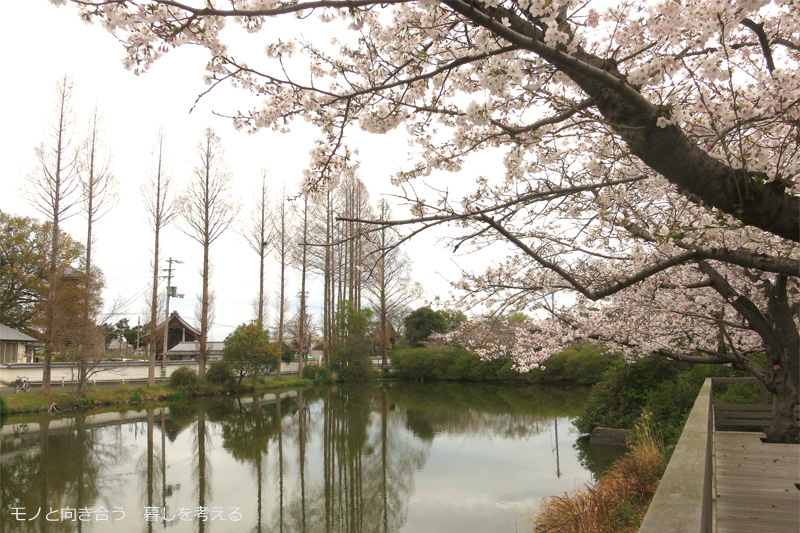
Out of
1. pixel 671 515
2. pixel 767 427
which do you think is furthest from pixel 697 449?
pixel 767 427

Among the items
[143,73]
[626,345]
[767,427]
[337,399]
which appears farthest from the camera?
[337,399]

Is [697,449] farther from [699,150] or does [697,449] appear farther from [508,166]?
[508,166]

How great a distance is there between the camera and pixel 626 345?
6418 mm

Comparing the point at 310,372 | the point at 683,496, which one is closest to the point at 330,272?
the point at 310,372

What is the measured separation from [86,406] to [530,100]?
1671 centimetres

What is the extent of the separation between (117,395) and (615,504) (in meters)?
15.8

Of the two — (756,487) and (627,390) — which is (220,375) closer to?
(627,390)

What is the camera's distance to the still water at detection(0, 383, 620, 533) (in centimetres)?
639

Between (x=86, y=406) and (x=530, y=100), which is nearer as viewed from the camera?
(x=530, y=100)

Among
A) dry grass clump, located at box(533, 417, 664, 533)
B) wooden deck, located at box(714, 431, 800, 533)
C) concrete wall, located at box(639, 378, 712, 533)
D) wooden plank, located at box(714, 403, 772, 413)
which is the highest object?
concrete wall, located at box(639, 378, 712, 533)

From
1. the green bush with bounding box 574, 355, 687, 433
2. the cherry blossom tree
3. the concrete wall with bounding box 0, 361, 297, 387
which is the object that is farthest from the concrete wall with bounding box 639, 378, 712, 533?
the concrete wall with bounding box 0, 361, 297, 387

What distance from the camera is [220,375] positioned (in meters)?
19.5

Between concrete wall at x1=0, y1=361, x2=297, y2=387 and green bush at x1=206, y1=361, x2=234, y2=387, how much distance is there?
8.54 ft

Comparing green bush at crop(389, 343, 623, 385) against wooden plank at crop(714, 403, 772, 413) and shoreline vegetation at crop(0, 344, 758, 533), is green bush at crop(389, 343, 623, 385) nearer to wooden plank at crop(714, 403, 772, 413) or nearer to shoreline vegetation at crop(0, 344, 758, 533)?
shoreline vegetation at crop(0, 344, 758, 533)
